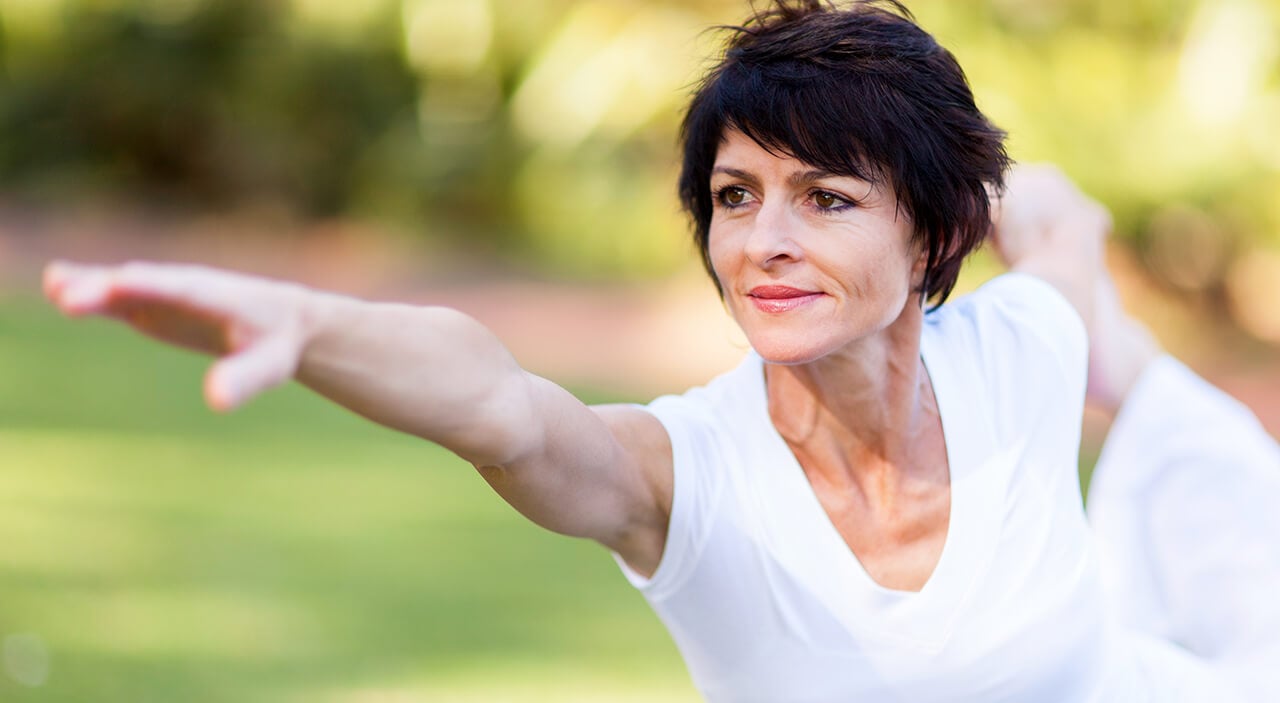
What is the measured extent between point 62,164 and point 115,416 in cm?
792

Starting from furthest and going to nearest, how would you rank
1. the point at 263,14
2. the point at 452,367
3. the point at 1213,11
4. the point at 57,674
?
1. the point at 263,14
2. the point at 1213,11
3. the point at 57,674
4. the point at 452,367

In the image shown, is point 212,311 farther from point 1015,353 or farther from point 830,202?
point 1015,353

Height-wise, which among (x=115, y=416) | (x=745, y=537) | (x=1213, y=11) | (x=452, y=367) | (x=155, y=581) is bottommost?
(x=745, y=537)

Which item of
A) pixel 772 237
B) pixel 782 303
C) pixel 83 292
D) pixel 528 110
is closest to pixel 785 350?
pixel 782 303

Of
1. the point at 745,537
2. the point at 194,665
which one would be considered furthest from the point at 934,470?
the point at 194,665

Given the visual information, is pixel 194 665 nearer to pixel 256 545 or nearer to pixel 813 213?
pixel 256 545

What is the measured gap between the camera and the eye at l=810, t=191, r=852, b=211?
7.56ft

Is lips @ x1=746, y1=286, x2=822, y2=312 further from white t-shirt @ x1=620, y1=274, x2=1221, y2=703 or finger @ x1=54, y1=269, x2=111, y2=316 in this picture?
finger @ x1=54, y1=269, x2=111, y2=316

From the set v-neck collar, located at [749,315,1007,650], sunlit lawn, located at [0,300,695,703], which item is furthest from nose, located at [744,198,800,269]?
sunlit lawn, located at [0,300,695,703]

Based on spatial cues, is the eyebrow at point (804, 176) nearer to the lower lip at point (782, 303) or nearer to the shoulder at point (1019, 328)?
the lower lip at point (782, 303)

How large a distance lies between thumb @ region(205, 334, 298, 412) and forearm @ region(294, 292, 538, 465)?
2.7 inches

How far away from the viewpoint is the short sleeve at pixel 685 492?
2348 millimetres

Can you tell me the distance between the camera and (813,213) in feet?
7.57

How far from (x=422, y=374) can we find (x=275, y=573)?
173 inches
